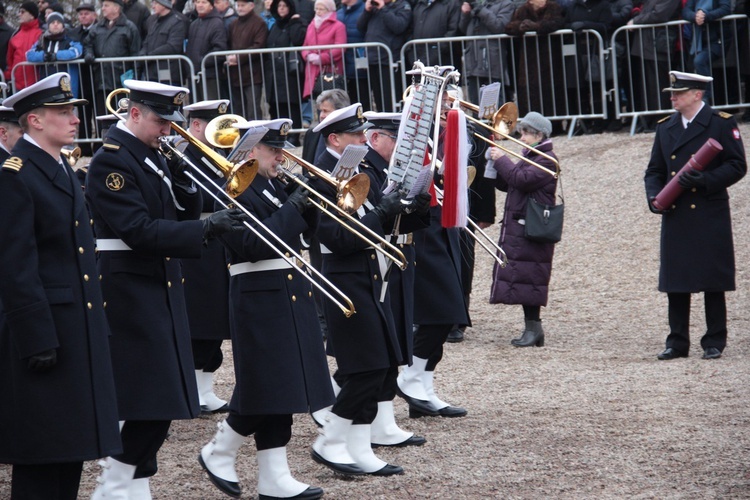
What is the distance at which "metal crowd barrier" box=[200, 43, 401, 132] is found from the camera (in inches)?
573

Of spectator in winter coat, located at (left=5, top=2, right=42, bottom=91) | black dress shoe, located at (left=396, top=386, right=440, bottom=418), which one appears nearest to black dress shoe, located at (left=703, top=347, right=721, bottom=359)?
black dress shoe, located at (left=396, top=386, right=440, bottom=418)

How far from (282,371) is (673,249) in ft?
14.8

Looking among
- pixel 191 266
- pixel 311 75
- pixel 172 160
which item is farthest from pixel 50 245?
pixel 311 75

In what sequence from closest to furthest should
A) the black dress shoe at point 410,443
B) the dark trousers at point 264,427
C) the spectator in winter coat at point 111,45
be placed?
the dark trousers at point 264,427
the black dress shoe at point 410,443
the spectator in winter coat at point 111,45

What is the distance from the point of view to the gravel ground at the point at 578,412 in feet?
19.7

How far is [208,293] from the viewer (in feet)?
24.9

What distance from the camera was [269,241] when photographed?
17.9 feet

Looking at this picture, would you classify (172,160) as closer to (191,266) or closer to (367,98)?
(191,266)

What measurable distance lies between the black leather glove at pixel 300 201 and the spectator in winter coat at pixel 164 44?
952 centimetres

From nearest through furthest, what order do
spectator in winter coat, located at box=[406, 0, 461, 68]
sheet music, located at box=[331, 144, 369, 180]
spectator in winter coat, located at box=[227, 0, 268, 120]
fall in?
sheet music, located at box=[331, 144, 369, 180]
spectator in winter coat, located at box=[406, 0, 461, 68]
spectator in winter coat, located at box=[227, 0, 268, 120]

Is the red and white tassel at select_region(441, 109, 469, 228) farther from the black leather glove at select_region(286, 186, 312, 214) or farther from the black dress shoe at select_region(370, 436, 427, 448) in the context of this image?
the black dress shoe at select_region(370, 436, 427, 448)

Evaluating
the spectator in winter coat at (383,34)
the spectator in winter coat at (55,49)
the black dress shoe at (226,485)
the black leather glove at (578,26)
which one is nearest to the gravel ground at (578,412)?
the black dress shoe at (226,485)

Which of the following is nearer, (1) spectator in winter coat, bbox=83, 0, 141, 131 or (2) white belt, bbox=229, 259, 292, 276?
(2) white belt, bbox=229, 259, 292, 276

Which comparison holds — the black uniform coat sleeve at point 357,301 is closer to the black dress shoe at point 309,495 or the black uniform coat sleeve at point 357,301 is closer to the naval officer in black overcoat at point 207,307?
the black dress shoe at point 309,495
